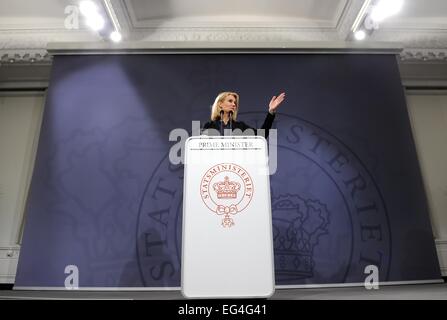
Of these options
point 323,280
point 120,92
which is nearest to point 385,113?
point 323,280

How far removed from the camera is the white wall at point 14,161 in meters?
2.68

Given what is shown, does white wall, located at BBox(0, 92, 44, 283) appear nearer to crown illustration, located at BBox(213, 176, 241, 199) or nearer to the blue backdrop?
the blue backdrop

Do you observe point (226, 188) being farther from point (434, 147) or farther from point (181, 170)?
point (434, 147)

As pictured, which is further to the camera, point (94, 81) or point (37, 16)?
point (37, 16)

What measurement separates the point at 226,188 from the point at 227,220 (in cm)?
8

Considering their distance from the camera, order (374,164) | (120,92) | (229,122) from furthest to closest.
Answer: (120,92), (374,164), (229,122)

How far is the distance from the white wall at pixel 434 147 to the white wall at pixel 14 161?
367 centimetres

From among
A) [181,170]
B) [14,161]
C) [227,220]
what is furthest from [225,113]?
[14,161]

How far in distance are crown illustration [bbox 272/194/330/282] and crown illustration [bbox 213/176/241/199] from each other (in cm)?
161
